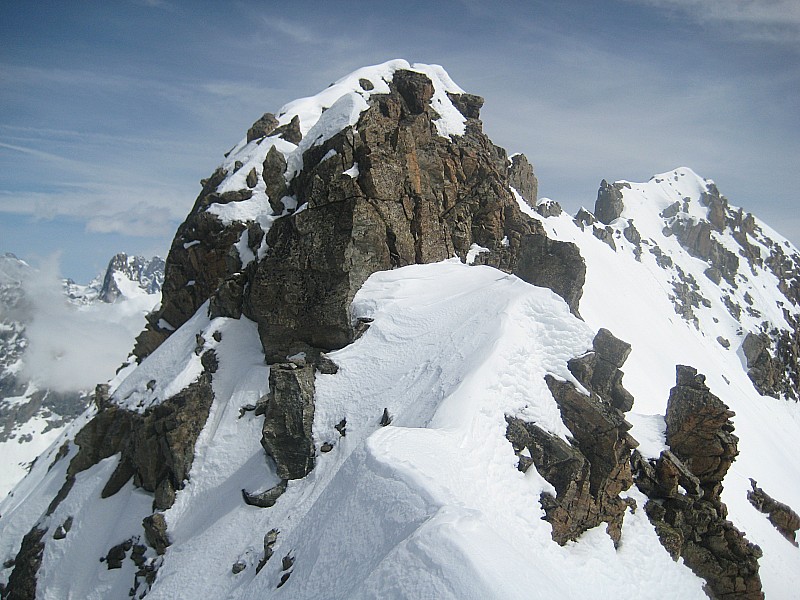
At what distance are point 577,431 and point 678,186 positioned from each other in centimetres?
12517

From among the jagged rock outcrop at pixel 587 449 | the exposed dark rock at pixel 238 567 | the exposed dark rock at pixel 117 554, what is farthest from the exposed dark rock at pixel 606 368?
the exposed dark rock at pixel 117 554

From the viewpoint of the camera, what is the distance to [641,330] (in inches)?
2195

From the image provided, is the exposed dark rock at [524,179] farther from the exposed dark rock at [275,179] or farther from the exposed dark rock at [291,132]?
the exposed dark rock at [275,179]

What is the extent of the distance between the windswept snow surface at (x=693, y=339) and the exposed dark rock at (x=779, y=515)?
0.80 metres

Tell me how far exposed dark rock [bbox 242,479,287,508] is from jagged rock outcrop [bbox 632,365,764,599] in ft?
47.3

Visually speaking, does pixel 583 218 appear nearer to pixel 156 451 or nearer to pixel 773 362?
pixel 773 362

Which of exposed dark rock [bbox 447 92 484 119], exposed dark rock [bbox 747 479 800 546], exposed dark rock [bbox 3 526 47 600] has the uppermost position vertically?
exposed dark rock [bbox 447 92 484 119]

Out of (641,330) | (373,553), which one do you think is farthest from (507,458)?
(641,330)

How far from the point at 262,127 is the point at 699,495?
47.8 metres

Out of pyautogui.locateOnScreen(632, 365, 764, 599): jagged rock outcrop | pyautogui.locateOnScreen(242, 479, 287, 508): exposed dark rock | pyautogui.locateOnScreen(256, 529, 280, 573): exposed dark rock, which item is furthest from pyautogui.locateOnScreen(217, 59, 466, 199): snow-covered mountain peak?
pyautogui.locateOnScreen(632, 365, 764, 599): jagged rock outcrop

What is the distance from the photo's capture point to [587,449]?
16047 mm

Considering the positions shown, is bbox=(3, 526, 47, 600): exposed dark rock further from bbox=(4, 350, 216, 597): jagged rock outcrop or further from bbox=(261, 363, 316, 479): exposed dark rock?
bbox=(261, 363, 316, 479): exposed dark rock

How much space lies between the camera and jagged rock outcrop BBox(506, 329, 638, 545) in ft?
46.4

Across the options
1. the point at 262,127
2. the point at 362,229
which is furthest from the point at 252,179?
the point at 362,229
